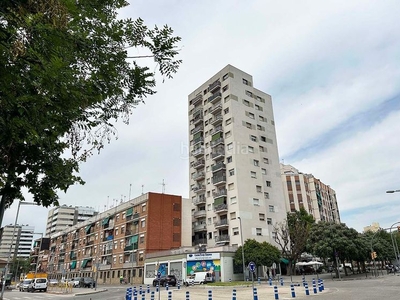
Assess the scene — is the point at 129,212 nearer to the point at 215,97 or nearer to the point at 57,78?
the point at 215,97

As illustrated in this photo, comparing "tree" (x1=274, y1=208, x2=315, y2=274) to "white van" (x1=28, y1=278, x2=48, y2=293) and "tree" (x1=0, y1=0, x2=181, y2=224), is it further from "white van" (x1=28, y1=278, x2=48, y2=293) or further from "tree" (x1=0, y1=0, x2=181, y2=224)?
"tree" (x1=0, y1=0, x2=181, y2=224)

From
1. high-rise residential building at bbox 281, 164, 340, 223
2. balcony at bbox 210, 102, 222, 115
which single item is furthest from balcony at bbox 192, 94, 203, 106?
high-rise residential building at bbox 281, 164, 340, 223

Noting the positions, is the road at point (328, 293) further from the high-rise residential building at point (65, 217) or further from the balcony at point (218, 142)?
the high-rise residential building at point (65, 217)

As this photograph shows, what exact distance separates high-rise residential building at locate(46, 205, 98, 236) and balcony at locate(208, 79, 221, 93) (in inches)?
3716

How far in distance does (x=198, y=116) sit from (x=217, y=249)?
90.0 ft

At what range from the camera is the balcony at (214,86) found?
58.5 meters

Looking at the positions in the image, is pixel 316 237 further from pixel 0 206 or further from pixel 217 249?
pixel 0 206

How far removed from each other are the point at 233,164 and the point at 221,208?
7220 millimetres

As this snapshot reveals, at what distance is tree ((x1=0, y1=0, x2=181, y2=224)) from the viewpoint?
3.04m

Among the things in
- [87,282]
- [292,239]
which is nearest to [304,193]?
[292,239]

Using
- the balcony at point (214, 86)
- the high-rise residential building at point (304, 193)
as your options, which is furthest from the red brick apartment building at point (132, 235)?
the high-rise residential building at point (304, 193)

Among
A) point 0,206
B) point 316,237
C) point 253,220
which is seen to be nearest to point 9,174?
point 0,206

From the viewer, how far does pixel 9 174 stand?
5082 millimetres

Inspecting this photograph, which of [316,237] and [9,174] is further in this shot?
[316,237]
